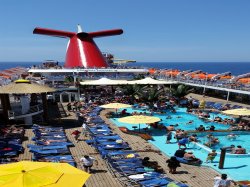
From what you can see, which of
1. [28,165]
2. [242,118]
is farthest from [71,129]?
[242,118]

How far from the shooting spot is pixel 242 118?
2080 cm

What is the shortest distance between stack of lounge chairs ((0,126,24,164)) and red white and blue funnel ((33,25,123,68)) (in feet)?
78.7

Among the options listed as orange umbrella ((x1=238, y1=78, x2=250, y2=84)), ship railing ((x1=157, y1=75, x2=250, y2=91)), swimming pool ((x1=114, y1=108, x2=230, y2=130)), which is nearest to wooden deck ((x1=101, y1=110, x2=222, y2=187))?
swimming pool ((x1=114, y1=108, x2=230, y2=130))

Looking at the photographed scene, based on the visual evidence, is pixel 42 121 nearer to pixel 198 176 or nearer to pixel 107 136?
pixel 107 136

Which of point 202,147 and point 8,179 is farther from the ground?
point 8,179

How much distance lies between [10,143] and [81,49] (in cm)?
2863

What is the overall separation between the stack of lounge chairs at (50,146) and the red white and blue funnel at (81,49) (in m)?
24.2

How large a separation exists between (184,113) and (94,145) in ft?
40.3

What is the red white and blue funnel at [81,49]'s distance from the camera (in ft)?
131

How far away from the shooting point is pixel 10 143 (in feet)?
42.5

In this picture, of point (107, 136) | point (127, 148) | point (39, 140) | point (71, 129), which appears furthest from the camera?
point (71, 129)

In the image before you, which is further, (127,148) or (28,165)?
(127,148)

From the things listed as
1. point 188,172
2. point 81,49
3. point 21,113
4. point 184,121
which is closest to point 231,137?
point 184,121

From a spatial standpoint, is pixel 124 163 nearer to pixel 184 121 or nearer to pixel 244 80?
pixel 184 121
